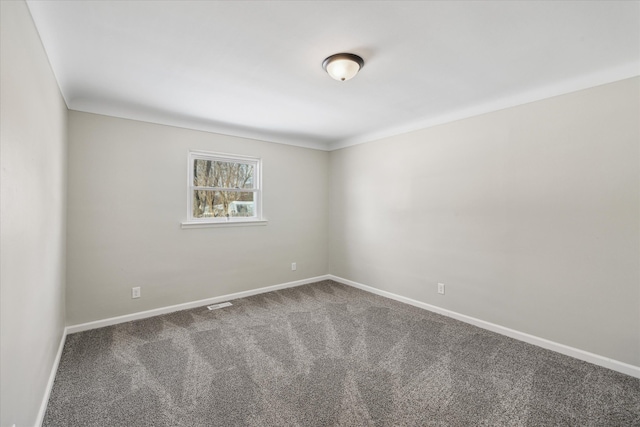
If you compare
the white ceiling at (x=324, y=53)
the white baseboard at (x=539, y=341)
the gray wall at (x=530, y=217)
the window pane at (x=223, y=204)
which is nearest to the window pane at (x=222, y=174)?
the window pane at (x=223, y=204)

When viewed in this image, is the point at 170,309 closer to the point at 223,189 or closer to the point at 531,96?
the point at 223,189

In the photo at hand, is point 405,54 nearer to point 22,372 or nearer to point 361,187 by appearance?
point 361,187

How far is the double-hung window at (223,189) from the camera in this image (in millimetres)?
3766

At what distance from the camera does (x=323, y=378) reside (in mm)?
2168

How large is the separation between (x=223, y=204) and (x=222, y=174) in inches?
16.4

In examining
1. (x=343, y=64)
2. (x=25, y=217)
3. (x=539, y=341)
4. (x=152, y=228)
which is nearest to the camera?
(x=25, y=217)

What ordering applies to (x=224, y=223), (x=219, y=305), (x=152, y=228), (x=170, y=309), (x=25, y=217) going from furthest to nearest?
(x=224, y=223) → (x=219, y=305) → (x=170, y=309) → (x=152, y=228) → (x=25, y=217)

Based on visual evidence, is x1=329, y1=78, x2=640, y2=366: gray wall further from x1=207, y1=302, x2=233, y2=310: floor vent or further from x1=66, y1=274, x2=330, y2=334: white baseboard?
x1=207, y1=302, x2=233, y2=310: floor vent

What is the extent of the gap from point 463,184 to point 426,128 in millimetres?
851

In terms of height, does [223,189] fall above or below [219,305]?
above

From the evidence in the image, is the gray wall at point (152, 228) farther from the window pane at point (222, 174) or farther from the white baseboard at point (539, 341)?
the white baseboard at point (539, 341)

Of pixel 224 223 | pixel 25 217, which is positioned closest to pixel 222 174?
pixel 224 223

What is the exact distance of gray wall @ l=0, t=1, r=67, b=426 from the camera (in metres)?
1.20

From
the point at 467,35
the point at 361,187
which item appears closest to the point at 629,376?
the point at 467,35
